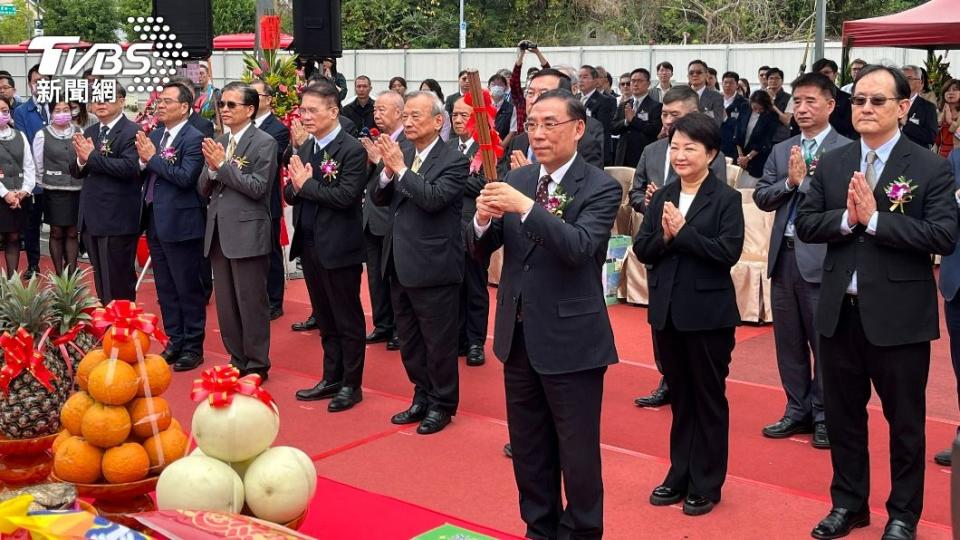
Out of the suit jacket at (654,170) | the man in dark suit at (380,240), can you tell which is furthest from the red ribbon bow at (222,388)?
the man in dark suit at (380,240)

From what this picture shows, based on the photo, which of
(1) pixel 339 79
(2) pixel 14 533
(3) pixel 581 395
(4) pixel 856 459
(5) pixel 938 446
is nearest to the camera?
(2) pixel 14 533

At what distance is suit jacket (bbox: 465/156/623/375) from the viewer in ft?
11.7

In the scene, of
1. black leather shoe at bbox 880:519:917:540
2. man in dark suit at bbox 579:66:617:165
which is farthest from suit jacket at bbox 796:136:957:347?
man in dark suit at bbox 579:66:617:165

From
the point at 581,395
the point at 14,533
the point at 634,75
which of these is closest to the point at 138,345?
the point at 14,533

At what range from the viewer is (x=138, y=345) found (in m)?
2.54

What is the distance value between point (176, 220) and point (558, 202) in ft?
12.7

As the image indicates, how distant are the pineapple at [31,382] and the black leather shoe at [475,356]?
14.0ft

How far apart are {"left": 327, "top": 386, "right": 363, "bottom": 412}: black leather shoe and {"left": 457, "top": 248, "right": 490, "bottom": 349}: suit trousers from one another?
1.24m

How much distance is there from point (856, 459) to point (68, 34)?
102 feet

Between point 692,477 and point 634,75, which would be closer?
point 692,477

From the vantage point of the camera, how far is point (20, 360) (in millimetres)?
2680

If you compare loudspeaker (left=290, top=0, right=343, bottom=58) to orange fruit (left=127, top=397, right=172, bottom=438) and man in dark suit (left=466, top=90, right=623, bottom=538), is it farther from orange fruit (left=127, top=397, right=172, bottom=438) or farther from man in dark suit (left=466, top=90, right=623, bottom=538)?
orange fruit (left=127, top=397, right=172, bottom=438)

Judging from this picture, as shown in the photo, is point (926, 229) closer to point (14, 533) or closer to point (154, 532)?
point (154, 532)

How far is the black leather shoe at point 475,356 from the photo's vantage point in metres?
7.00
